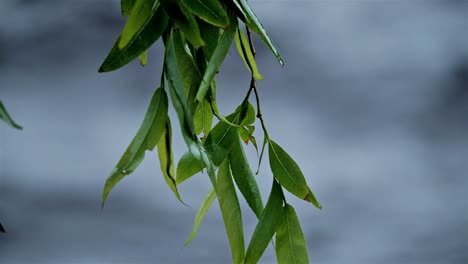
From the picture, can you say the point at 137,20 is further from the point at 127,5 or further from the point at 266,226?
the point at 266,226

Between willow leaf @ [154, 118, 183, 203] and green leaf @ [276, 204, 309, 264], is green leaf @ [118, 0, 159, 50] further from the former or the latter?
green leaf @ [276, 204, 309, 264]

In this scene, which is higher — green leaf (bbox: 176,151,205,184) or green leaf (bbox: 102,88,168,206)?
green leaf (bbox: 176,151,205,184)

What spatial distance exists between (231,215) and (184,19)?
15 centimetres

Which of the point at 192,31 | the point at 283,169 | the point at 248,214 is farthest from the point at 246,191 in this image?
the point at 248,214

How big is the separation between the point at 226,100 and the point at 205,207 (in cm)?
69

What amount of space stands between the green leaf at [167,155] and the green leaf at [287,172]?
0.34 ft

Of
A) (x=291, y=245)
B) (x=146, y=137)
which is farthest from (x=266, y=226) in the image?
(x=146, y=137)

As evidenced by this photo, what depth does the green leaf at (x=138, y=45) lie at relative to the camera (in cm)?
37

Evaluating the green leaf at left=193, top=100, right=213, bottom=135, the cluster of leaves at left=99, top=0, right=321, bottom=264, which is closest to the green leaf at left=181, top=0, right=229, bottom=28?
the cluster of leaves at left=99, top=0, right=321, bottom=264

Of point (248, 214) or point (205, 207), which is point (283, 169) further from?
point (248, 214)

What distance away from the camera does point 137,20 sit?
1.22ft

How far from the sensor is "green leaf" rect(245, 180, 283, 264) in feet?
1.50

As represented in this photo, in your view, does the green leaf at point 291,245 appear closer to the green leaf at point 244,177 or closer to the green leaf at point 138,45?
the green leaf at point 244,177

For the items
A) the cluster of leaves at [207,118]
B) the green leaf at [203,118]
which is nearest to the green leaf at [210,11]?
the cluster of leaves at [207,118]
